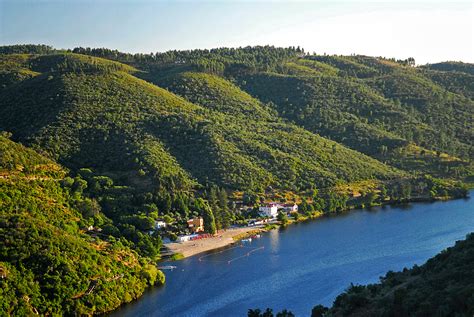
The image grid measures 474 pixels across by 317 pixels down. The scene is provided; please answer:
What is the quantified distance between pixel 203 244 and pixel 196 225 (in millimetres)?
5866

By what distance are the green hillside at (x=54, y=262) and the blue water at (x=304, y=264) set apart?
256 cm

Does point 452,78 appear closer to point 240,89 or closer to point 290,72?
point 290,72

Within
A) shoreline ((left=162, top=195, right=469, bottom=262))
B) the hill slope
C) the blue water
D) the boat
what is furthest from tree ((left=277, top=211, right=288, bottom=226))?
the boat

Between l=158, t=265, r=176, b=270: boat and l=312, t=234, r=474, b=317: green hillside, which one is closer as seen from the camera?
l=312, t=234, r=474, b=317: green hillside

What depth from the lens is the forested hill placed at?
208ft

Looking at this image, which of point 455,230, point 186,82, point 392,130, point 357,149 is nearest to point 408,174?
point 357,149

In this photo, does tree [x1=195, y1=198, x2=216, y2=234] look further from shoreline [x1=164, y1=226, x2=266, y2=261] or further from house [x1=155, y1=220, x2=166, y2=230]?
house [x1=155, y1=220, x2=166, y2=230]

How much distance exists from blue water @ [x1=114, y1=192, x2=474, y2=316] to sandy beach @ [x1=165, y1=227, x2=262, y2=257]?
256 centimetres

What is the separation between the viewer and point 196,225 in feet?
294

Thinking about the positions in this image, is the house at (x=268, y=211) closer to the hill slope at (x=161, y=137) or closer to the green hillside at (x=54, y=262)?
the hill slope at (x=161, y=137)

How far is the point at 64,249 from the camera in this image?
62438 mm

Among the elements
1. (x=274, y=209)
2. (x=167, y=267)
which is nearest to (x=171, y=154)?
(x=274, y=209)

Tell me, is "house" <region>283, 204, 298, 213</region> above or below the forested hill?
below

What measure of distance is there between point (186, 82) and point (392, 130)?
169 ft
